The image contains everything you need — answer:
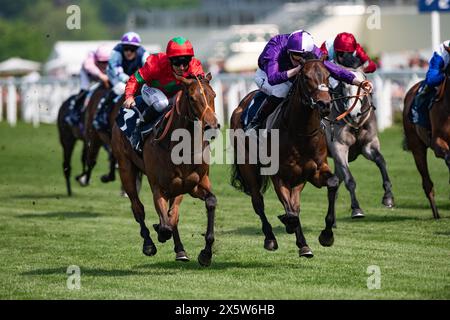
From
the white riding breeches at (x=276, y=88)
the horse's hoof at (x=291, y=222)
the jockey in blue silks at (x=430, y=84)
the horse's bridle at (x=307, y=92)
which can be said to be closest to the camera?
the horse's bridle at (x=307, y=92)

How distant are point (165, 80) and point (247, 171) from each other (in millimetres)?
1240

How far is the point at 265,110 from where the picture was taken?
34.6 ft

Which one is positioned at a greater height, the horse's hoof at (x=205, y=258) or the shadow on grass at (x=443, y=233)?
the horse's hoof at (x=205, y=258)

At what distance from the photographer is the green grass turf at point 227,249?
8.82 m

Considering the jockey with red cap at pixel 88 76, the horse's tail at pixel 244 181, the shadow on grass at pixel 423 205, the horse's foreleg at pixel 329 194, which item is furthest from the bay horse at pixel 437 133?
the jockey with red cap at pixel 88 76

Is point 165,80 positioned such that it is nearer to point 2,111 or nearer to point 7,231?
point 7,231

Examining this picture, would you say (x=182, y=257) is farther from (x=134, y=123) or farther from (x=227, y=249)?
(x=134, y=123)

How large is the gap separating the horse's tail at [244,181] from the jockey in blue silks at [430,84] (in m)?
2.62

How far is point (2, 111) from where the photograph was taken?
38.3m

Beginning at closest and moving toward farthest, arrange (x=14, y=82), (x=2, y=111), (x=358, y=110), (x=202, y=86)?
(x=202, y=86), (x=358, y=110), (x=14, y=82), (x=2, y=111)

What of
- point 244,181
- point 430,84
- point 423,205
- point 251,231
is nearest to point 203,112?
point 244,181

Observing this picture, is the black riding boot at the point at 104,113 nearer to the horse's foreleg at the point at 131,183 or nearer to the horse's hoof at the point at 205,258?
the horse's foreleg at the point at 131,183
